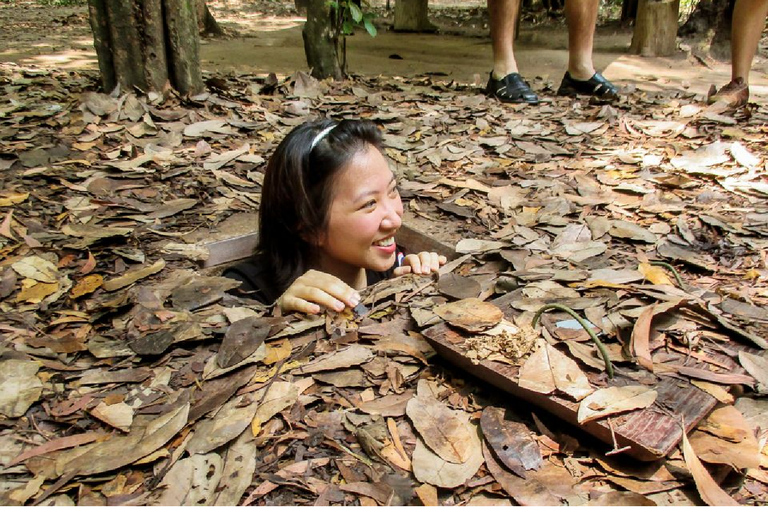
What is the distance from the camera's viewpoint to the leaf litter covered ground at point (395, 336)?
131 centimetres

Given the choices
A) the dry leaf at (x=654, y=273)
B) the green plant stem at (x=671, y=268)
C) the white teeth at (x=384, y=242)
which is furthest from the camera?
the white teeth at (x=384, y=242)

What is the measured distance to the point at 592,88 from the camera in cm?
476

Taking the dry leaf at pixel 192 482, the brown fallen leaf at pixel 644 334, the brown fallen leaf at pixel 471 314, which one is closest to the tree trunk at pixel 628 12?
the brown fallen leaf at pixel 644 334

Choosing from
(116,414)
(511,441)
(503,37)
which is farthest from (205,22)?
(511,441)

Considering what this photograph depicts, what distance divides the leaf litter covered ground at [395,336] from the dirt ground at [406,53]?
2714mm

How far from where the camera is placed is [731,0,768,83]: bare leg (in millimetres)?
4230

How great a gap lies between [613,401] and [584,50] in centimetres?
411

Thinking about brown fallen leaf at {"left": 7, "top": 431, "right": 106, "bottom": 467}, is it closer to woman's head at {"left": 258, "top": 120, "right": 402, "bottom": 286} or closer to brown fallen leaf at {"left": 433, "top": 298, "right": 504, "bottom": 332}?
brown fallen leaf at {"left": 433, "top": 298, "right": 504, "bottom": 332}

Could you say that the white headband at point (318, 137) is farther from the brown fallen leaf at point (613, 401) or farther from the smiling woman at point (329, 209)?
the brown fallen leaf at point (613, 401)

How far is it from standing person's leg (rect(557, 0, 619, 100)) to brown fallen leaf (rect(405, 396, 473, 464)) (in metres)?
3.94

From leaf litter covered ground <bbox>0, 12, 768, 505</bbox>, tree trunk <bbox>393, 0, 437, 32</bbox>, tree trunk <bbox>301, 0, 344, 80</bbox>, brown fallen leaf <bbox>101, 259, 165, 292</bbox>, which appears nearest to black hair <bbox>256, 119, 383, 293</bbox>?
leaf litter covered ground <bbox>0, 12, 768, 505</bbox>

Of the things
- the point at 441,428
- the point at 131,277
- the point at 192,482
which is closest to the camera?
the point at 192,482

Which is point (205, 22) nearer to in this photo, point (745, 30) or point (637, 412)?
point (745, 30)

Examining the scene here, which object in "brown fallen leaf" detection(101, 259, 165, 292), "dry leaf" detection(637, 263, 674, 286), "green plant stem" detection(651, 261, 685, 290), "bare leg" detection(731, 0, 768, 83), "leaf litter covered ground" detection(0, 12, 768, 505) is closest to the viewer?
"leaf litter covered ground" detection(0, 12, 768, 505)
